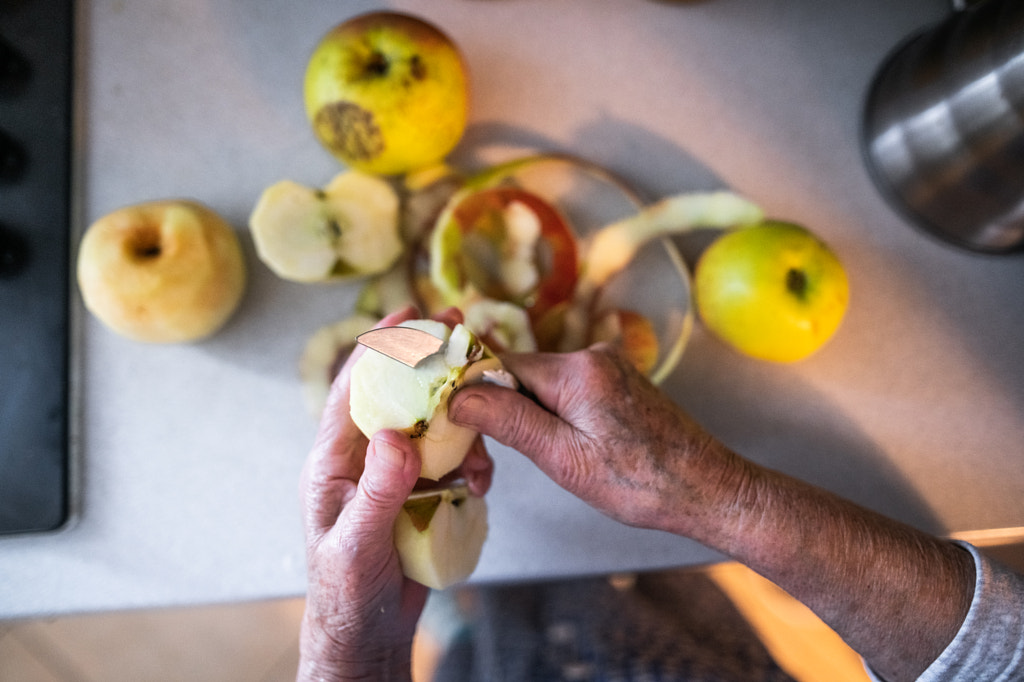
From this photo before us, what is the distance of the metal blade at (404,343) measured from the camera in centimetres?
54

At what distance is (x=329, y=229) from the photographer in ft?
2.81

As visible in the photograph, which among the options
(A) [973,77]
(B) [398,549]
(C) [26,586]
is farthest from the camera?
(C) [26,586]

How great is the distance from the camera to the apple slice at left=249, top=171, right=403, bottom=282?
2.78 ft

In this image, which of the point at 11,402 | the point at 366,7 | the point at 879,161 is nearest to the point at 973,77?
the point at 879,161

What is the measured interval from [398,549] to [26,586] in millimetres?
653

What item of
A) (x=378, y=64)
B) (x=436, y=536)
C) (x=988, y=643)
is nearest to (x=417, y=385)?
(x=436, y=536)

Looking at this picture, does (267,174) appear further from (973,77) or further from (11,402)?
(973,77)

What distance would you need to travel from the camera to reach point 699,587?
113cm

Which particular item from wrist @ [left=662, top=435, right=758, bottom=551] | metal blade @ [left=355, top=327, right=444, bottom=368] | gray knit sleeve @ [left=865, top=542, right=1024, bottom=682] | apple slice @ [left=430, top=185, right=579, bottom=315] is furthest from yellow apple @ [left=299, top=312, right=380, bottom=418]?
gray knit sleeve @ [left=865, top=542, right=1024, bottom=682]

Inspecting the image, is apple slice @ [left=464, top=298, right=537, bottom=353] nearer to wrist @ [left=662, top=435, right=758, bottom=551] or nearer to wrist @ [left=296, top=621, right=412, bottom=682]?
wrist @ [left=662, top=435, right=758, bottom=551]

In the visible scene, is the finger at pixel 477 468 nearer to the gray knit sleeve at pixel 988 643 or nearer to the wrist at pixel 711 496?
the wrist at pixel 711 496

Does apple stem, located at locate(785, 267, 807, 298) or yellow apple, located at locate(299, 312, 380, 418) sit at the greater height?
apple stem, located at locate(785, 267, 807, 298)

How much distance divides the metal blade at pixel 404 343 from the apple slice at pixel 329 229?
1.13ft

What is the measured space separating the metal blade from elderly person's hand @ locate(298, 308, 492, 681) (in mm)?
83
